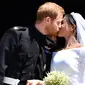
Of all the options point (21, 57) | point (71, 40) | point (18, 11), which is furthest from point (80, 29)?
point (18, 11)

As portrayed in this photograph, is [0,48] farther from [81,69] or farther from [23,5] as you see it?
[23,5]

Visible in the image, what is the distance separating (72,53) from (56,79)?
363 mm

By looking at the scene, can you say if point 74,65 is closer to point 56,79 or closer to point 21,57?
point 56,79

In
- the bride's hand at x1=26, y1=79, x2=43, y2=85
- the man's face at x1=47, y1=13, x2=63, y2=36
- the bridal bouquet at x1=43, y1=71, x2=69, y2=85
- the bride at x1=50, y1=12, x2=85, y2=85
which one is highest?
Answer: the man's face at x1=47, y1=13, x2=63, y2=36

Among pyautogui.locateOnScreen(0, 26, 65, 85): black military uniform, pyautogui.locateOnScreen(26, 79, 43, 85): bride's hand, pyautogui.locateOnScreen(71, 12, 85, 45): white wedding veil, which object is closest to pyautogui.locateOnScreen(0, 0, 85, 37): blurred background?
pyautogui.locateOnScreen(71, 12, 85, 45): white wedding veil

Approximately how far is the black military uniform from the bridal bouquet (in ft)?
0.86

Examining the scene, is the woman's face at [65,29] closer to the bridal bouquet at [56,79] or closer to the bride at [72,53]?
the bride at [72,53]

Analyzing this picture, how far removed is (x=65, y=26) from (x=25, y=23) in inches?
89.0

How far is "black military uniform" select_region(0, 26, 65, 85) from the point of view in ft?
11.6

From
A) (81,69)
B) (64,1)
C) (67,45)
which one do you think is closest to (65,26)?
(67,45)

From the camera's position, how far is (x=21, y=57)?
350cm

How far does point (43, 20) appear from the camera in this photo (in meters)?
3.64

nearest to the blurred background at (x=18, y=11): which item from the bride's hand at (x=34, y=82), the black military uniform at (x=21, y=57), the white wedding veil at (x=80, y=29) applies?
the white wedding veil at (x=80, y=29)

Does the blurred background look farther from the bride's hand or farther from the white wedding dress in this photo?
the bride's hand
